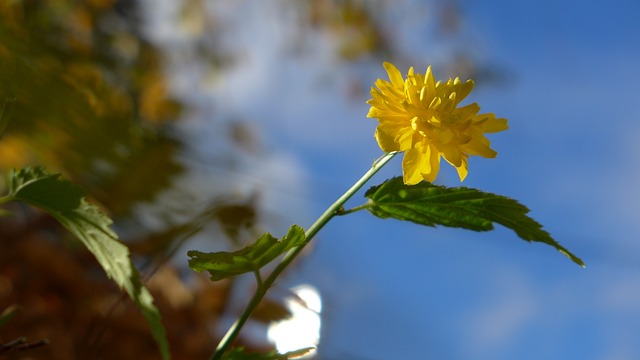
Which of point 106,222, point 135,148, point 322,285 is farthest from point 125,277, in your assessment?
point 322,285

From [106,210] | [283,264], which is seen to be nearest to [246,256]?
[283,264]

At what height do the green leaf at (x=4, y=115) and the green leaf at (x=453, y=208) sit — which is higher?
the green leaf at (x=453, y=208)

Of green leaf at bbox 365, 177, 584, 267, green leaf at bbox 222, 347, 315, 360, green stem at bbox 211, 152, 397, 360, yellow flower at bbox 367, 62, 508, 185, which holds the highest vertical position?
yellow flower at bbox 367, 62, 508, 185

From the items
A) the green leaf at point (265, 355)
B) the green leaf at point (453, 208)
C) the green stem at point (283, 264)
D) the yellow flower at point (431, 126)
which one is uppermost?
the yellow flower at point (431, 126)

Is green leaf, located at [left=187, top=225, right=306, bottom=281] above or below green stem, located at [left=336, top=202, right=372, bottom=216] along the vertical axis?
below
